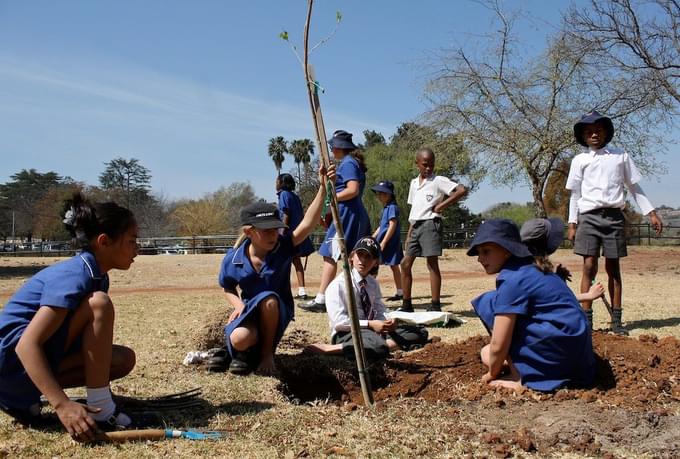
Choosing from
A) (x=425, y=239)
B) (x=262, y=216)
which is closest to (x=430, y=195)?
(x=425, y=239)

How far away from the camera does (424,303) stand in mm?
8734

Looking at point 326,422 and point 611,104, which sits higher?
point 611,104

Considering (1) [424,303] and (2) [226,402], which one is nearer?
(2) [226,402]

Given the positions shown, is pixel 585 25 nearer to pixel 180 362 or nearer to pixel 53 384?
pixel 180 362

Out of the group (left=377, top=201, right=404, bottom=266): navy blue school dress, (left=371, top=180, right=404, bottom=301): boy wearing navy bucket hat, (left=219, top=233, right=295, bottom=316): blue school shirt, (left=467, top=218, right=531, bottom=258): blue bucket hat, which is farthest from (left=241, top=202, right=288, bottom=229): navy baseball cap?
(left=377, top=201, right=404, bottom=266): navy blue school dress

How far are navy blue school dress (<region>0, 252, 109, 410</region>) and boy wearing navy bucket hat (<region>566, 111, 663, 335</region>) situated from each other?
456 centimetres

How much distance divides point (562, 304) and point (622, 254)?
278 centimetres

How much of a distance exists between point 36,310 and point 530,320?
2577mm

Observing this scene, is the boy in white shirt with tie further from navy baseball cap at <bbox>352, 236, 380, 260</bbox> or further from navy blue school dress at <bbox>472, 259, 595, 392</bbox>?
navy blue school dress at <bbox>472, 259, 595, 392</bbox>

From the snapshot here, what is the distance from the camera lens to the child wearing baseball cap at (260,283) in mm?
4113

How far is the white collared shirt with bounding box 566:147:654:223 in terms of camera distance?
5.93 metres

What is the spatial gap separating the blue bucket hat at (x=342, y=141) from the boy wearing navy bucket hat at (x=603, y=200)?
2.24 m

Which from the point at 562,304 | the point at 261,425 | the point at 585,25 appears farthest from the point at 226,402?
the point at 585,25

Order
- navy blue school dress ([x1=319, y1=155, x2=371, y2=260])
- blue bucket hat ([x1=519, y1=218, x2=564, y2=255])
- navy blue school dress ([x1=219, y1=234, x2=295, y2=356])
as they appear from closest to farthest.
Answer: blue bucket hat ([x1=519, y1=218, x2=564, y2=255]), navy blue school dress ([x1=219, y1=234, x2=295, y2=356]), navy blue school dress ([x1=319, y1=155, x2=371, y2=260])
